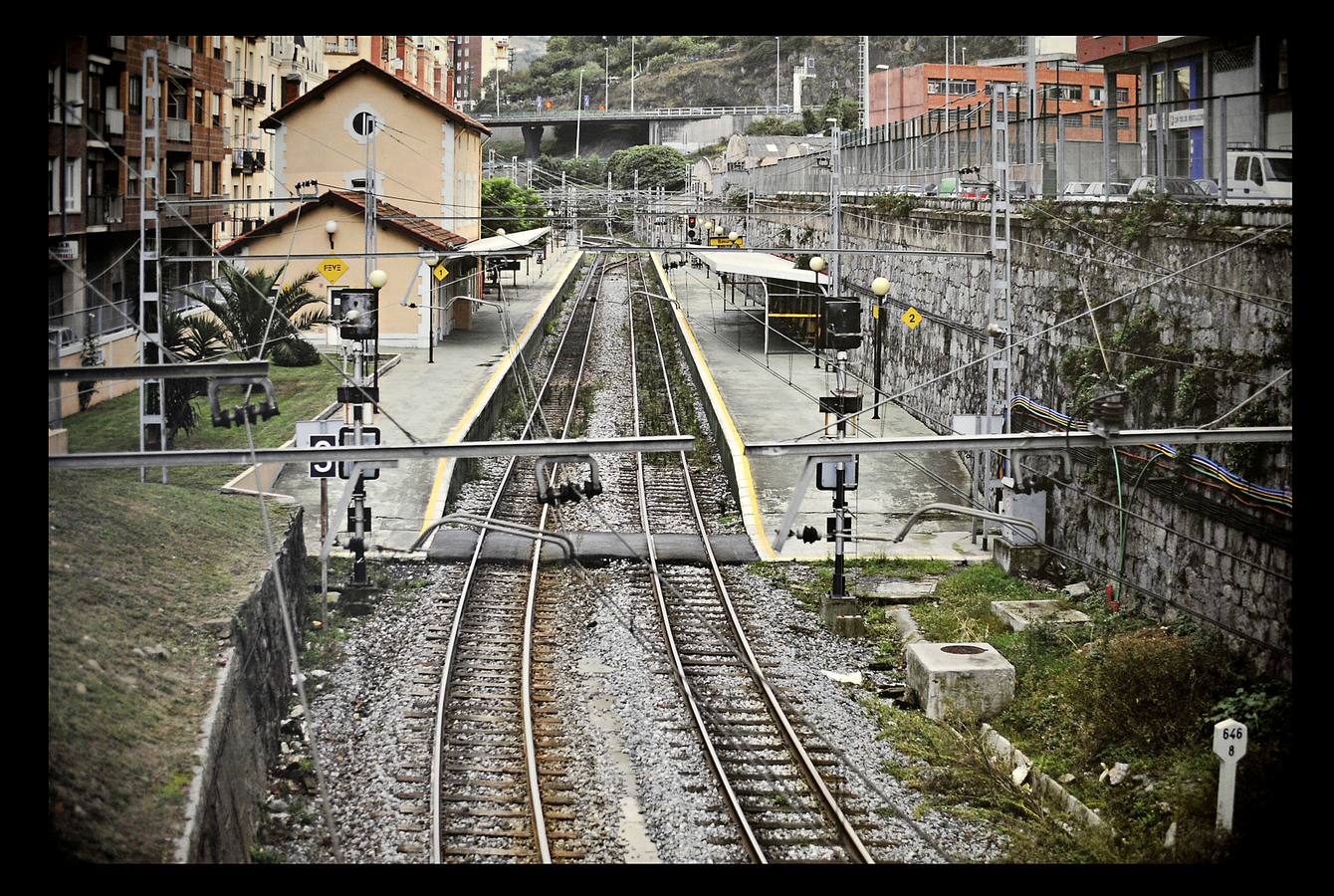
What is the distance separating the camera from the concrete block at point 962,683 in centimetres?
783

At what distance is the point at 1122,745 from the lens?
7242 mm

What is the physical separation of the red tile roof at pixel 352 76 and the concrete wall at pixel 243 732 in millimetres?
8668

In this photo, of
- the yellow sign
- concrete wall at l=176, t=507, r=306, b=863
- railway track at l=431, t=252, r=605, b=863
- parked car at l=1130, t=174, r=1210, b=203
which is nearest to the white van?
parked car at l=1130, t=174, r=1210, b=203

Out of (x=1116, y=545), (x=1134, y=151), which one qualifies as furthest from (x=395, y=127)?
(x=1116, y=545)

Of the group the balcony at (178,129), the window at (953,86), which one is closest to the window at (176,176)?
the balcony at (178,129)

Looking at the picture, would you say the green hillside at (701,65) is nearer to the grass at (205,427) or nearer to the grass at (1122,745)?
the grass at (205,427)

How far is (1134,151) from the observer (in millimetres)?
10617

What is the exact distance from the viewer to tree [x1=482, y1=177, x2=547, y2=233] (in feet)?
77.7

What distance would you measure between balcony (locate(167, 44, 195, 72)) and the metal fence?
27.4 ft

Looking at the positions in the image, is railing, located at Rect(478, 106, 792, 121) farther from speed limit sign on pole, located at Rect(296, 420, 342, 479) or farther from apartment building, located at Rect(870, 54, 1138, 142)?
speed limit sign on pole, located at Rect(296, 420, 342, 479)

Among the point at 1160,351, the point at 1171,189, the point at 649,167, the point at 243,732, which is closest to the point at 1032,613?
the point at 1160,351

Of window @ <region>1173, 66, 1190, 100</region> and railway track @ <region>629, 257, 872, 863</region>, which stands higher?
window @ <region>1173, 66, 1190, 100</region>
